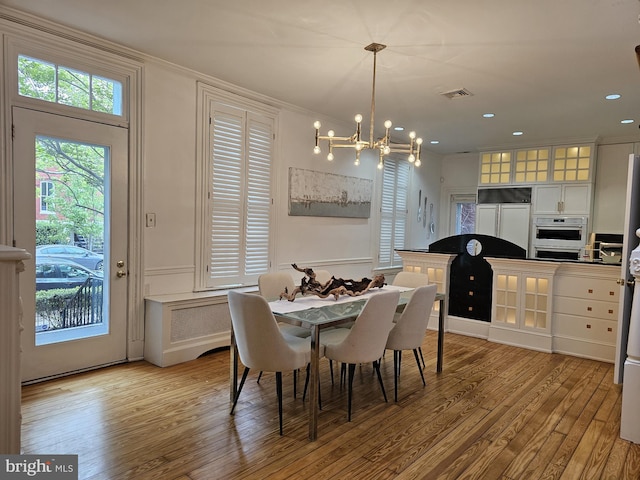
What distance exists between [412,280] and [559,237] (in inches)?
153

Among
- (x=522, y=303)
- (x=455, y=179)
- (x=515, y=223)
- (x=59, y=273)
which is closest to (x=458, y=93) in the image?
(x=522, y=303)

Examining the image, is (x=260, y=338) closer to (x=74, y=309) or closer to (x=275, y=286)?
(x=275, y=286)

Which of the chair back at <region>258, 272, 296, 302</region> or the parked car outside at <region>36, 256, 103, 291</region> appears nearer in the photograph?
the parked car outside at <region>36, 256, 103, 291</region>

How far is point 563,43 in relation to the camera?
10.7 feet

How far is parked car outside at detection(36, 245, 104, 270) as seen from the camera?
3350 mm

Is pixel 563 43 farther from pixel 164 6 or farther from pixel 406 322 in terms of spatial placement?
pixel 164 6

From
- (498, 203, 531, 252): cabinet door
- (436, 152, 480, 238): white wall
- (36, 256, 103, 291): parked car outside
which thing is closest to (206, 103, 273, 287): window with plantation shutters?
(36, 256, 103, 291): parked car outside

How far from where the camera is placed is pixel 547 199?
689 cm

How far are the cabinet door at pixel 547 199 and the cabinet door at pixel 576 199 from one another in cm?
9

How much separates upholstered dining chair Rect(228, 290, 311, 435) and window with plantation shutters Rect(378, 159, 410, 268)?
441 cm

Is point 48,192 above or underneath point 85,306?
above

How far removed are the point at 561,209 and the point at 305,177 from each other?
169 inches

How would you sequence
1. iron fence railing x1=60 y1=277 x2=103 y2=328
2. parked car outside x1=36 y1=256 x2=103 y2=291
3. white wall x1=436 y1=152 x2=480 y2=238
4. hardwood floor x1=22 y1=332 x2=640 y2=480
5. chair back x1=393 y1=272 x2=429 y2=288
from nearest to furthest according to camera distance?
1. hardwood floor x1=22 y1=332 x2=640 y2=480
2. parked car outside x1=36 y1=256 x2=103 y2=291
3. iron fence railing x1=60 y1=277 x2=103 y2=328
4. chair back x1=393 y1=272 x2=429 y2=288
5. white wall x1=436 y1=152 x2=480 y2=238

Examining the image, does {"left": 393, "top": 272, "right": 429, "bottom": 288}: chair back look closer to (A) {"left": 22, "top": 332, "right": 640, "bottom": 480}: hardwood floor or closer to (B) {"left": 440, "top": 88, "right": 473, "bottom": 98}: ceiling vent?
(A) {"left": 22, "top": 332, "right": 640, "bottom": 480}: hardwood floor
